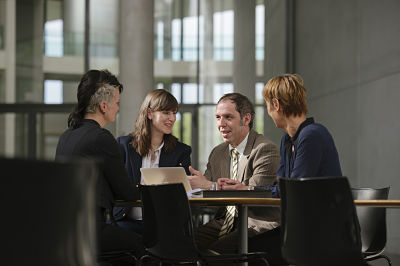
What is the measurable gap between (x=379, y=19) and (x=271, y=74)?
373cm

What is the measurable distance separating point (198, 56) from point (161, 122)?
658cm

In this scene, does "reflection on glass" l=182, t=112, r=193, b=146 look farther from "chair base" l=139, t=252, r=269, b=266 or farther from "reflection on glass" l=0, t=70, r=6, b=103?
"chair base" l=139, t=252, r=269, b=266

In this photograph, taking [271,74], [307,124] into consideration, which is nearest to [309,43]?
[271,74]

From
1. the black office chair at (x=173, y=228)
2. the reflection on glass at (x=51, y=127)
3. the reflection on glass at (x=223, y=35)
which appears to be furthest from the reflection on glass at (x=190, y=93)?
the black office chair at (x=173, y=228)

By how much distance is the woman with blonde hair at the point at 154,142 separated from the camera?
4.12 metres

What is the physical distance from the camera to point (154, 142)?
4.23 metres

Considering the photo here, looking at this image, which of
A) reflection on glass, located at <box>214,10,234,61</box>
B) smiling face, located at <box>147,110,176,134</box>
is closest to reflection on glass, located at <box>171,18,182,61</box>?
reflection on glass, located at <box>214,10,234,61</box>

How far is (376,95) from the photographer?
632cm

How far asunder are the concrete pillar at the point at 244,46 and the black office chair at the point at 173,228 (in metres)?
7.31

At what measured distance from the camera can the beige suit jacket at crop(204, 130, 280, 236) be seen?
11.1 ft

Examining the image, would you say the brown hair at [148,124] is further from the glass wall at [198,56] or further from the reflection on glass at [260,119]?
the glass wall at [198,56]

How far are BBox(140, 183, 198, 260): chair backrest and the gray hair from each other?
2.03ft

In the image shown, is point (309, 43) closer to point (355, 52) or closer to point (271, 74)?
point (271, 74)

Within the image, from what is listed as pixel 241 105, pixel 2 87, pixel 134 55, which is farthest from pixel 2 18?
pixel 241 105
